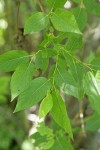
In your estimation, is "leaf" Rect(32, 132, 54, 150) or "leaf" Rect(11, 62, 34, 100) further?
"leaf" Rect(32, 132, 54, 150)

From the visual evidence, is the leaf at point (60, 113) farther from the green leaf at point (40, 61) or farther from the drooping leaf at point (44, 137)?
the drooping leaf at point (44, 137)

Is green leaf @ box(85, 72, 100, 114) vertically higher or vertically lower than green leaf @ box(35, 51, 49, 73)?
lower

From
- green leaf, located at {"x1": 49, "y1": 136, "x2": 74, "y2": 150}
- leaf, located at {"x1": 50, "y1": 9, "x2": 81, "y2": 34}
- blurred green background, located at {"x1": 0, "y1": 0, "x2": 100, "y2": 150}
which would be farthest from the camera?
blurred green background, located at {"x1": 0, "y1": 0, "x2": 100, "y2": 150}

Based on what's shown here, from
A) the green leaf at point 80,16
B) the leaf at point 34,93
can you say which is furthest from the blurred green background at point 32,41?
the leaf at point 34,93

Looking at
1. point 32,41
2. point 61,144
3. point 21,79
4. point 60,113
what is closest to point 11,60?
point 21,79

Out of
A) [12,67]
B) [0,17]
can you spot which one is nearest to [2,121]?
[0,17]

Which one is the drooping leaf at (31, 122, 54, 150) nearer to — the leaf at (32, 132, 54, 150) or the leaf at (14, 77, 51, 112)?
the leaf at (32, 132, 54, 150)

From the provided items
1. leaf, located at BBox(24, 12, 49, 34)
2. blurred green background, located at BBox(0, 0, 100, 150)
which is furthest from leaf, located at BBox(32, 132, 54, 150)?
leaf, located at BBox(24, 12, 49, 34)
